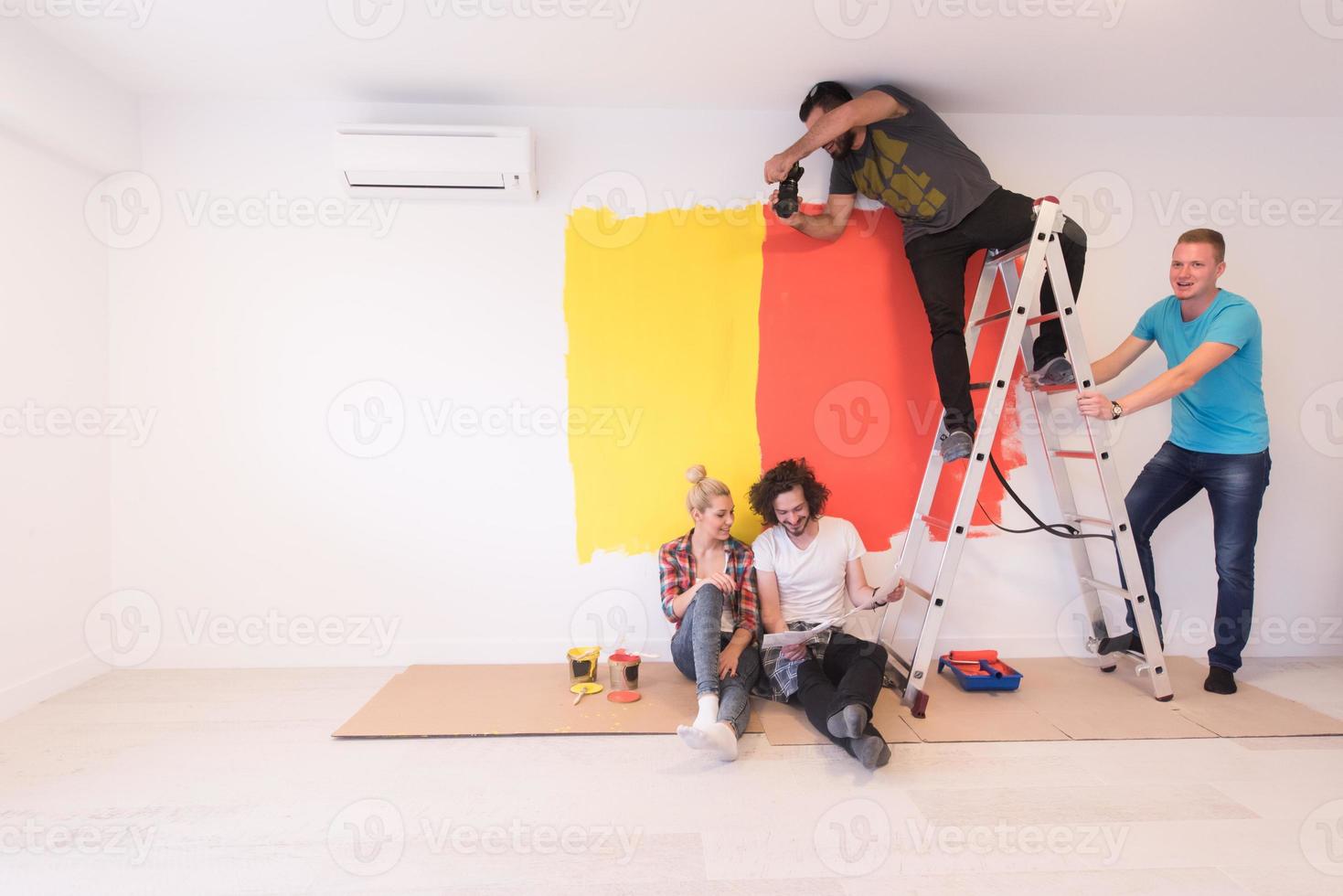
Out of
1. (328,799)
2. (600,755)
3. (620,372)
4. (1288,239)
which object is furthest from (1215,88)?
(328,799)

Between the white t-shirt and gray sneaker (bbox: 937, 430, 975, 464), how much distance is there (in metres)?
0.47

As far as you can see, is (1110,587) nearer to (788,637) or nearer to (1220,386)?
(1220,386)

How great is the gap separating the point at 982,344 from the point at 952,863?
196 cm

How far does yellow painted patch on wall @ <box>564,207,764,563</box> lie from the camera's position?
288 cm

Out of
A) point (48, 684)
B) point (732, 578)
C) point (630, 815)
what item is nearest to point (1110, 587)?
point (732, 578)

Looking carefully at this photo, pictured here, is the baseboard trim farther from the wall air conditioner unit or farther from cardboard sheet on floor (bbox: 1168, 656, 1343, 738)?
cardboard sheet on floor (bbox: 1168, 656, 1343, 738)

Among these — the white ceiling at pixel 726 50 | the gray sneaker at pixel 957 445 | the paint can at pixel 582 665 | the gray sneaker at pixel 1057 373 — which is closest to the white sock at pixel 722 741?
the paint can at pixel 582 665

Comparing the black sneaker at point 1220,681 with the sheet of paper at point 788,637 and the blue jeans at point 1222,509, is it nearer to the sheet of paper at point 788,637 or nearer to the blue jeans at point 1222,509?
the blue jeans at point 1222,509

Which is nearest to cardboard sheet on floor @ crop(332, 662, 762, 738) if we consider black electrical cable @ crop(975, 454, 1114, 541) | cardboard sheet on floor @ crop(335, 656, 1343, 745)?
cardboard sheet on floor @ crop(335, 656, 1343, 745)

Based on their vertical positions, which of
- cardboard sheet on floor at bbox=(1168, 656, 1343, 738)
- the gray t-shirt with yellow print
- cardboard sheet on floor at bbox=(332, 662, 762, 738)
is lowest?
cardboard sheet on floor at bbox=(332, 662, 762, 738)

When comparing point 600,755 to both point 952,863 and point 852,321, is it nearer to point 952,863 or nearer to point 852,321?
point 952,863

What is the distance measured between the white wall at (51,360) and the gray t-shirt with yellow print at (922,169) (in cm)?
271

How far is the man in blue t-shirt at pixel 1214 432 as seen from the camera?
96.3 inches

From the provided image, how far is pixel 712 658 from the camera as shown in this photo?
2312 mm
